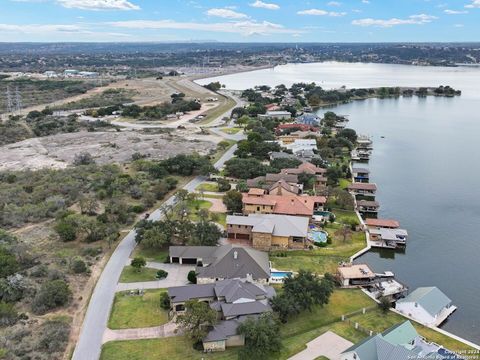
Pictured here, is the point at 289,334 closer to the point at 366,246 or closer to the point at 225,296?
the point at 225,296

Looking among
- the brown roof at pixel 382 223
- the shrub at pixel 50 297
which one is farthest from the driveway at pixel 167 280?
the brown roof at pixel 382 223

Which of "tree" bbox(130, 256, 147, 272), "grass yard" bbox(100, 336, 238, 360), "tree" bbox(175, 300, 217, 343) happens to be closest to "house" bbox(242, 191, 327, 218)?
"tree" bbox(130, 256, 147, 272)

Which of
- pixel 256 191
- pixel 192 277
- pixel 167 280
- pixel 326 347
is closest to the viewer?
pixel 326 347

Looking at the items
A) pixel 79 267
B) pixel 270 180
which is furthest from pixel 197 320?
pixel 270 180

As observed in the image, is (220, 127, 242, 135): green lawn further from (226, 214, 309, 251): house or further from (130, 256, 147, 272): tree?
(130, 256, 147, 272): tree

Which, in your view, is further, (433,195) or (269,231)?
(433,195)

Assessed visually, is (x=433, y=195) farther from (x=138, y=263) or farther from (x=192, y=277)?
(x=138, y=263)

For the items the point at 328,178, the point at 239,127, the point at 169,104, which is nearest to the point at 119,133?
the point at 239,127
